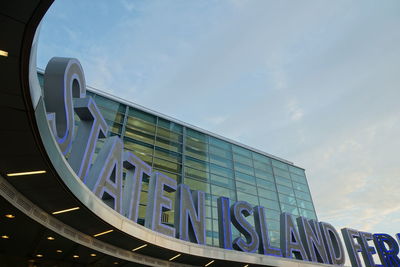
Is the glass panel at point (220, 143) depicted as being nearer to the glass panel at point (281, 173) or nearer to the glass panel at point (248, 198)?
the glass panel at point (248, 198)

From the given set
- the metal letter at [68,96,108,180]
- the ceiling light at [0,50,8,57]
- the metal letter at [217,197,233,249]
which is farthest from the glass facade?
the ceiling light at [0,50,8,57]

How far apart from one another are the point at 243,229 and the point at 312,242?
24.7ft

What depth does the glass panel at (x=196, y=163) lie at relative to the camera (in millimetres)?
34925

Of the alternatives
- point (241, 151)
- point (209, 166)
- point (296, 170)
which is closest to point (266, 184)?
point (241, 151)

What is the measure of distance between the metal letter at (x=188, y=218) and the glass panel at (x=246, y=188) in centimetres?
1755

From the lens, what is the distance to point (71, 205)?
33.0 feet

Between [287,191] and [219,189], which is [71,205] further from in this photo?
[287,191]

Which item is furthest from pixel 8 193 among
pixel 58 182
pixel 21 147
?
pixel 21 147

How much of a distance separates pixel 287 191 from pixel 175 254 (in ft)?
96.9

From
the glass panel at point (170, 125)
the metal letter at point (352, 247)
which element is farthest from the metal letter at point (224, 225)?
the glass panel at point (170, 125)

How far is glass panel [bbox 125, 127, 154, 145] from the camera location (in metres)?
31.8

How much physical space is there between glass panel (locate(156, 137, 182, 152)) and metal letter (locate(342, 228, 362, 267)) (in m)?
19.2

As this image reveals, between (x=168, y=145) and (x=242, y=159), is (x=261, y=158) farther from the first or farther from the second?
(x=168, y=145)

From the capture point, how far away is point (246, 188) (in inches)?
1496
